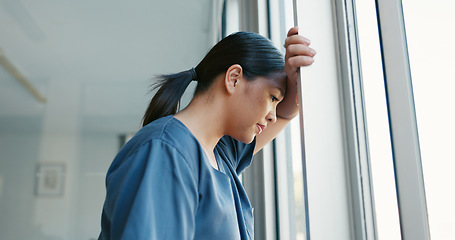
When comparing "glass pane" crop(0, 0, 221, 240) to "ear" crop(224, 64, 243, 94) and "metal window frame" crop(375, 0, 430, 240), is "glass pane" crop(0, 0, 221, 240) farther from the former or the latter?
"metal window frame" crop(375, 0, 430, 240)

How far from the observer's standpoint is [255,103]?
0.77 metres

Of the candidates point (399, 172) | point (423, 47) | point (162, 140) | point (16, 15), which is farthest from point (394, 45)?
point (16, 15)

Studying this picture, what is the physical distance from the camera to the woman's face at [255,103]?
2.52ft

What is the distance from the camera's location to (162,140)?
609 mm

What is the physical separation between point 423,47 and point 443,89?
0.25ft

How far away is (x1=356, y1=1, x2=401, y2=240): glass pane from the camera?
0.58 metres

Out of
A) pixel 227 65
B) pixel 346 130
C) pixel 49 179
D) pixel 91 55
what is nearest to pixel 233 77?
pixel 227 65

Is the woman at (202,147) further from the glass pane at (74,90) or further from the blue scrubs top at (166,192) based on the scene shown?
the glass pane at (74,90)

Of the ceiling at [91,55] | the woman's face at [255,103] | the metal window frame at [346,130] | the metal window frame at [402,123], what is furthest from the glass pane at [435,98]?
the ceiling at [91,55]

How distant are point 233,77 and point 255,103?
7cm

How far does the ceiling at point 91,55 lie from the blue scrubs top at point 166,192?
47.6 inches

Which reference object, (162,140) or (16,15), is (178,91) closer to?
(162,140)

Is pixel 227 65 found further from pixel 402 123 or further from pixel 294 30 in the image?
pixel 402 123

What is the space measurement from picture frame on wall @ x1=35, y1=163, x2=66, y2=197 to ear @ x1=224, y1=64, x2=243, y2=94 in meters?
1.32
